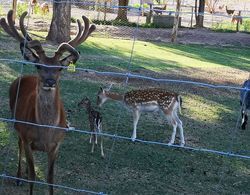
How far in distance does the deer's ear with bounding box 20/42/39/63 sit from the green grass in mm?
1034

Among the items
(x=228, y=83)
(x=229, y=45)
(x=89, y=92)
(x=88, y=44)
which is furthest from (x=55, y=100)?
(x=229, y=45)

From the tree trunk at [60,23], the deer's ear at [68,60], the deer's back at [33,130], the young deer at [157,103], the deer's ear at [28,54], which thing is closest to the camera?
→ the deer's ear at [28,54]

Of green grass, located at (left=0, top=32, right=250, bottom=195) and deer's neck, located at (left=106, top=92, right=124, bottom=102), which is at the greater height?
deer's neck, located at (left=106, top=92, right=124, bottom=102)

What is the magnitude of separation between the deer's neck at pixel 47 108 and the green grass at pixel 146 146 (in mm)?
594

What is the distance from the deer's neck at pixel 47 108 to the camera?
491 centimetres

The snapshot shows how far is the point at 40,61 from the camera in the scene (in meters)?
4.82

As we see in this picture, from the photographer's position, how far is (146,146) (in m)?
7.42

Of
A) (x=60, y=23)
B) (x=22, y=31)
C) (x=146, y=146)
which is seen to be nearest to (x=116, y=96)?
(x=146, y=146)

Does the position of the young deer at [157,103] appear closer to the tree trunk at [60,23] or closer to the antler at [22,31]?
the antler at [22,31]

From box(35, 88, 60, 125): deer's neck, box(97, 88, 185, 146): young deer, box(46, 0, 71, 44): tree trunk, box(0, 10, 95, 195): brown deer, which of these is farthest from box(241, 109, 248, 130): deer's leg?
box(46, 0, 71, 44): tree trunk

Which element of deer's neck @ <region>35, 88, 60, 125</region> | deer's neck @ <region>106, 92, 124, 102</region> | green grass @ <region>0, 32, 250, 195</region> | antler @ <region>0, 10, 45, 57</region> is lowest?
green grass @ <region>0, 32, 250, 195</region>

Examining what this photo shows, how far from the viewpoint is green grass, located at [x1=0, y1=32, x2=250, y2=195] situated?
6094 mm

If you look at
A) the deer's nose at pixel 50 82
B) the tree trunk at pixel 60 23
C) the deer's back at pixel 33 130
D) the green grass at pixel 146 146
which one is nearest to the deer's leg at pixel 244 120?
the green grass at pixel 146 146

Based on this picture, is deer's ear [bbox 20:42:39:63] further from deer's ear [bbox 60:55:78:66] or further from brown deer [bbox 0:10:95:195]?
deer's ear [bbox 60:55:78:66]
